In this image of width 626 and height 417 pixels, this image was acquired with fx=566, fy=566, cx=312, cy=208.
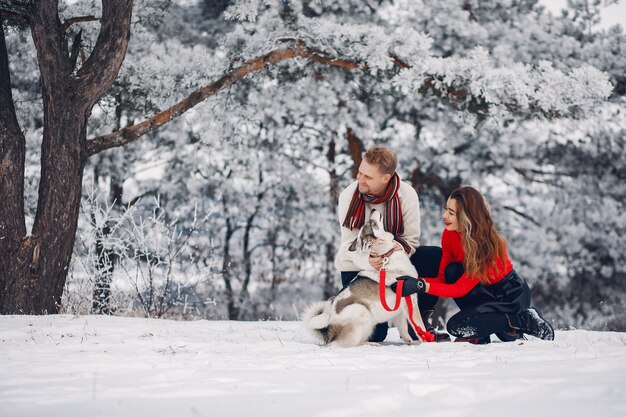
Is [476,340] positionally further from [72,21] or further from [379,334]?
[72,21]

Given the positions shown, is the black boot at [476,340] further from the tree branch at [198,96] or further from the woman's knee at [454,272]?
the tree branch at [198,96]

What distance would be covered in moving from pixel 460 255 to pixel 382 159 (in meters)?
1.00

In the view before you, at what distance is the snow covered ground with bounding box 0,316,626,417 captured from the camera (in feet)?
6.89

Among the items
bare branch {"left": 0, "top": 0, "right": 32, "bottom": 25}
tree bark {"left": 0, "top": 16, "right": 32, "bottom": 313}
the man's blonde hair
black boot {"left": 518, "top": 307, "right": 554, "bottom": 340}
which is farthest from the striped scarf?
bare branch {"left": 0, "top": 0, "right": 32, "bottom": 25}

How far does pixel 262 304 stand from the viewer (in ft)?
44.2

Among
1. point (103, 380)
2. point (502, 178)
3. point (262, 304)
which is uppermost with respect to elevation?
point (502, 178)

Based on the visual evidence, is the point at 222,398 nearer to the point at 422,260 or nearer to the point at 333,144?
the point at 422,260

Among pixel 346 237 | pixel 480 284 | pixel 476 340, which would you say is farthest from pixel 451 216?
pixel 476 340

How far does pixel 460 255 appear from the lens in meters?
4.42

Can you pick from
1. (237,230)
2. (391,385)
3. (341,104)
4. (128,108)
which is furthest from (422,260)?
(237,230)

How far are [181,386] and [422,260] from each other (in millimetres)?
2676

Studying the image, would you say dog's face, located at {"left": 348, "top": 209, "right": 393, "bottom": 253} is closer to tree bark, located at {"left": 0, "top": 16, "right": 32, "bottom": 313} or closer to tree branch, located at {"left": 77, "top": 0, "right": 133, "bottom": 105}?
tree branch, located at {"left": 77, "top": 0, "right": 133, "bottom": 105}

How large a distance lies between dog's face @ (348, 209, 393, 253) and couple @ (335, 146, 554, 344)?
68 mm

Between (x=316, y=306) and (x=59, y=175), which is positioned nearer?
(x=316, y=306)
